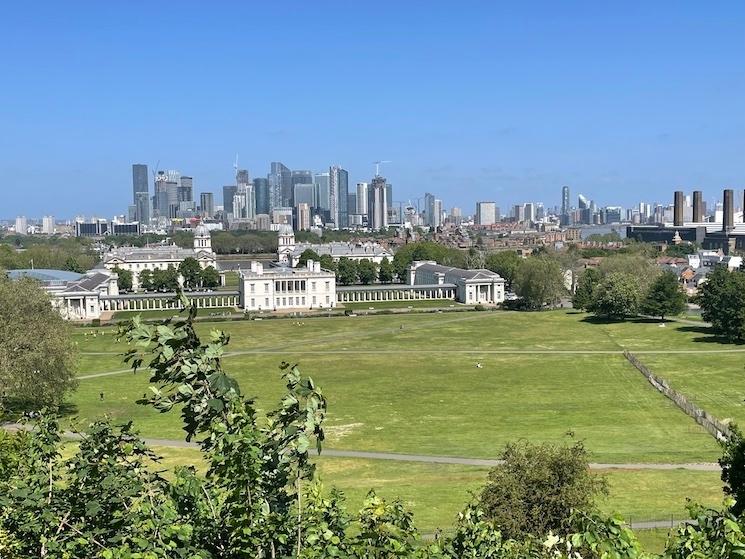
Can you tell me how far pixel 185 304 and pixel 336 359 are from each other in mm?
68070

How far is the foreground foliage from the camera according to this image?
8477 mm

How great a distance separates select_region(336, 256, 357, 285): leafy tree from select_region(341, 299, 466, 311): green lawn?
1595 centimetres

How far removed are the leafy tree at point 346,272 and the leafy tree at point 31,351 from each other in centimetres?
10031

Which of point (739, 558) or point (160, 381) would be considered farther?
point (160, 381)

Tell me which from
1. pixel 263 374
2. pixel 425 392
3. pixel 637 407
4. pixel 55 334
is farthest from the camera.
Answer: pixel 263 374

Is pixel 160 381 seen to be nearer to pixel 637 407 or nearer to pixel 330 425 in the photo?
pixel 330 425

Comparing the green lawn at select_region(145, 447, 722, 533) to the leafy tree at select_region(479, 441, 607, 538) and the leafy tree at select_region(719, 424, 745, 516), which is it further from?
the leafy tree at select_region(719, 424, 745, 516)

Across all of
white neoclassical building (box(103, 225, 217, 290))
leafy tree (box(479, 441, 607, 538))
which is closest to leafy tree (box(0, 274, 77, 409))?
leafy tree (box(479, 441, 607, 538))

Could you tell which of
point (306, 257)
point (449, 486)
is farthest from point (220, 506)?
point (306, 257)

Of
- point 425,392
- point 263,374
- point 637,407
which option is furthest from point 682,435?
point 263,374

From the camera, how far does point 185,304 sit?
828 centimetres

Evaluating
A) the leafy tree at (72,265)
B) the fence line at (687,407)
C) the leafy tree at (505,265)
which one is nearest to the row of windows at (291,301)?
the leafy tree at (505,265)

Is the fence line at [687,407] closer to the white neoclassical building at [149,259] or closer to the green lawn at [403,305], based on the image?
the green lawn at [403,305]

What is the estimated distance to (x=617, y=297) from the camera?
101 metres
